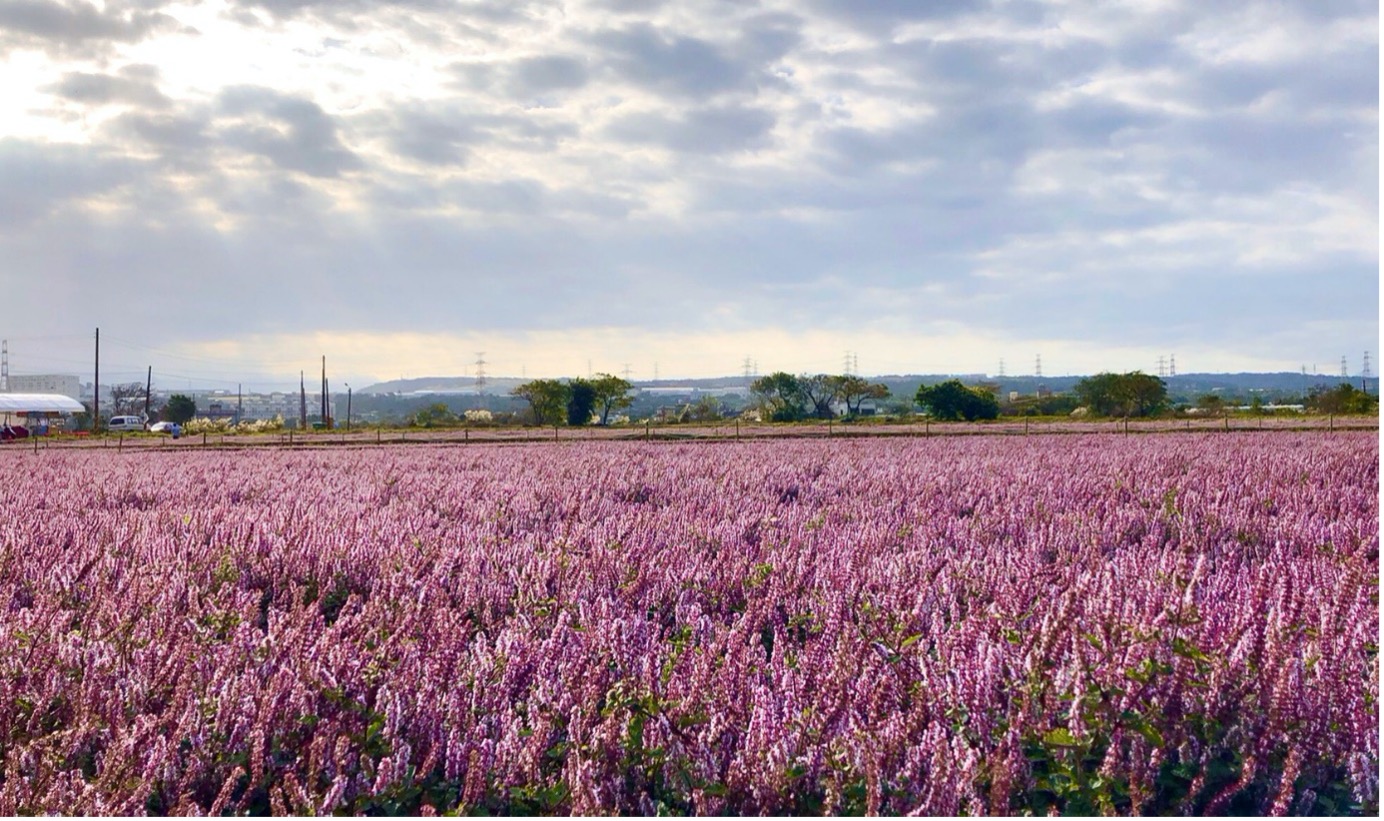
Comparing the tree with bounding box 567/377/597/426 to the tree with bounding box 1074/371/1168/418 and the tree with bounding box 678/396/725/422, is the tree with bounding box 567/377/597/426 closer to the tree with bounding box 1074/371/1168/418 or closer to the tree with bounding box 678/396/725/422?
the tree with bounding box 678/396/725/422

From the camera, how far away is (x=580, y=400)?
207ft

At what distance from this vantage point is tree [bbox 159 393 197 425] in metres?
79.8

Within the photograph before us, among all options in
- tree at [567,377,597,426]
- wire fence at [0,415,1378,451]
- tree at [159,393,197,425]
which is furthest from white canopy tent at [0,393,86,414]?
tree at [567,377,597,426]

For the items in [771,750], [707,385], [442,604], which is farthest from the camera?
[707,385]

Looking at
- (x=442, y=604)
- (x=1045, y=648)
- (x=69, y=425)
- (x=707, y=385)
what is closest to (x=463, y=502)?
(x=442, y=604)

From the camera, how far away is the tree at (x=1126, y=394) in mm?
55537

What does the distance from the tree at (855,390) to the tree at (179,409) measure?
165 ft

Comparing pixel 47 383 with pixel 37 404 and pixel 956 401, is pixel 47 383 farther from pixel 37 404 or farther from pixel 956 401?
pixel 956 401

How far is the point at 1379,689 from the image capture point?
→ 227 cm

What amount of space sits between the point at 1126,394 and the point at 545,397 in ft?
111

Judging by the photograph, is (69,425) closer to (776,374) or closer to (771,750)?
(776,374)

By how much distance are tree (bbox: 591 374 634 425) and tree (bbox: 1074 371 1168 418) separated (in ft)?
95.0

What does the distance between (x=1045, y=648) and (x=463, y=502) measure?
4.95 metres

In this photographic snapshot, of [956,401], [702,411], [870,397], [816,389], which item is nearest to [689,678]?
[956,401]
